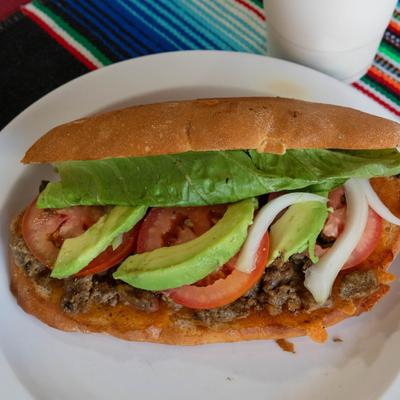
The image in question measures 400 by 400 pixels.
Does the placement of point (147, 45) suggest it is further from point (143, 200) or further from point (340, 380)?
point (340, 380)

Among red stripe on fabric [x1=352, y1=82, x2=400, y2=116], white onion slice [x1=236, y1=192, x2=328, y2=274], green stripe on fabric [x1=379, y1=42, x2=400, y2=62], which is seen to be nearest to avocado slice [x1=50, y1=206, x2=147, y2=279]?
white onion slice [x1=236, y1=192, x2=328, y2=274]

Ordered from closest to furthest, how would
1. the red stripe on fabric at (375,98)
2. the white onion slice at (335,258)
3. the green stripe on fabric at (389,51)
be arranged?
the white onion slice at (335,258)
the red stripe on fabric at (375,98)
the green stripe on fabric at (389,51)

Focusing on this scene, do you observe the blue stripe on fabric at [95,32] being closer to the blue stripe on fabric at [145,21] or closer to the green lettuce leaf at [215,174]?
the blue stripe on fabric at [145,21]

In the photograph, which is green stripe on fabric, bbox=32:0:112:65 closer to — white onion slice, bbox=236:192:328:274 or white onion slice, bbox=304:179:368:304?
white onion slice, bbox=236:192:328:274

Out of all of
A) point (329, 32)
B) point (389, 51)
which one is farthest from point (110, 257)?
point (389, 51)

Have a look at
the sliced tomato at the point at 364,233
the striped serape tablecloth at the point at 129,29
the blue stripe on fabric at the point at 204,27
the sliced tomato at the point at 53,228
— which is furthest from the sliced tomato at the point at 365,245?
the blue stripe on fabric at the point at 204,27

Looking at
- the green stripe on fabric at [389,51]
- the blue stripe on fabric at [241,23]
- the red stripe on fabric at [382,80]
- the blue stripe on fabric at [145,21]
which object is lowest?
the blue stripe on fabric at [145,21]

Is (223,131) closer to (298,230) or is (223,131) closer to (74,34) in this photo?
(298,230)

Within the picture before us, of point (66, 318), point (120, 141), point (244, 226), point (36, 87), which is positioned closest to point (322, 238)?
point (244, 226)
